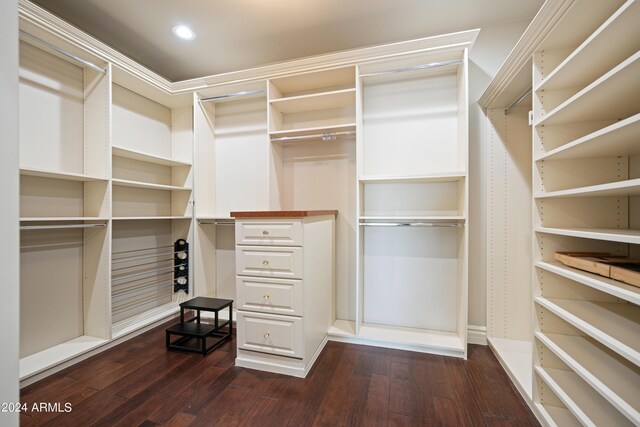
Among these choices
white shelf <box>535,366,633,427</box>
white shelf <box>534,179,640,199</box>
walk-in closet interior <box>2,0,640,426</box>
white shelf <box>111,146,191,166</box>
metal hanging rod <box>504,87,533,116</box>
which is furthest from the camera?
white shelf <box>111,146,191,166</box>

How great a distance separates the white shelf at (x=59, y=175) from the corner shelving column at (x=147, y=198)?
0.56 feet

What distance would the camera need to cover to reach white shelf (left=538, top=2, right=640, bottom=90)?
910 mm

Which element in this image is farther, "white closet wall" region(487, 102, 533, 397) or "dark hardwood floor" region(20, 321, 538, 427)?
"white closet wall" region(487, 102, 533, 397)

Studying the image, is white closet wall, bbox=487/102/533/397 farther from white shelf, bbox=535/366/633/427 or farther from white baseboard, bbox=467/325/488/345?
white shelf, bbox=535/366/633/427

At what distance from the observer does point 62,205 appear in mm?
2068

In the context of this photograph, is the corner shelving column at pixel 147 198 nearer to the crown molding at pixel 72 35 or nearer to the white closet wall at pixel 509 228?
the crown molding at pixel 72 35

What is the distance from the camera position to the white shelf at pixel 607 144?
34.8 inches

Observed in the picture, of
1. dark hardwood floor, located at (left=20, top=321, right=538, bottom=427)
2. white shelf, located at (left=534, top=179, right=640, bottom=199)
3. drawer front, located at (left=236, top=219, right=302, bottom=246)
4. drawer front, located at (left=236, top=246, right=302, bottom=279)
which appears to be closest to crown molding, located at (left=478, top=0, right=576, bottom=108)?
white shelf, located at (left=534, top=179, right=640, bottom=199)

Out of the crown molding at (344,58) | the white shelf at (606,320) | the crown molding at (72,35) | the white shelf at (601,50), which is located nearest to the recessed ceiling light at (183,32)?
the crown molding at (344,58)

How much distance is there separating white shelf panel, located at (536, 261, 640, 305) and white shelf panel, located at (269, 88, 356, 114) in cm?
177

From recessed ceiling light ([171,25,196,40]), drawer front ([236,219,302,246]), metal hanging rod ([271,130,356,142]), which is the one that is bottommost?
drawer front ([236,219,302,246])

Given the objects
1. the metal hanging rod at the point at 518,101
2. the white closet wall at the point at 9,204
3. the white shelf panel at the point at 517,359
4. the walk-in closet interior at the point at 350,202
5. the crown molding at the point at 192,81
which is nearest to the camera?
the white closet wall at the point at 9,204

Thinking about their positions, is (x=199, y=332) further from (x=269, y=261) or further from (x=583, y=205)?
(x=583, y=205)

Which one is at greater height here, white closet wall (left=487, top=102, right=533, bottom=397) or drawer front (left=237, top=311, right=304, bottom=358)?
white closet wall (left=487, top=102, right=533, bottom=397)
